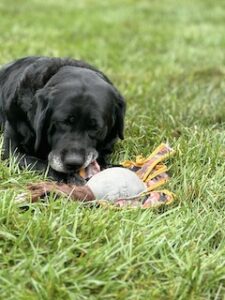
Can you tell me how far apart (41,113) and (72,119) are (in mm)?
215

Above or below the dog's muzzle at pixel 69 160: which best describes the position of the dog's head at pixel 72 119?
above

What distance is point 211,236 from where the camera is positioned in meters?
3.66

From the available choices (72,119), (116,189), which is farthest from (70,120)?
(116,189)

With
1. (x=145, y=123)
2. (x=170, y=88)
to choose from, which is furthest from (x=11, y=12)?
(x=145, y=123)

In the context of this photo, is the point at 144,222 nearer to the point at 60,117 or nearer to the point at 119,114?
the point at 60,117

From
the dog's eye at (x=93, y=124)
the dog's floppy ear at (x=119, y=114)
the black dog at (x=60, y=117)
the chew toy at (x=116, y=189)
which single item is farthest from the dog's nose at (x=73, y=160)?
the dog's floppy ear at (x=119, y=114)

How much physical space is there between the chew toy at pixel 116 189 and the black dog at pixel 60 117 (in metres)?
0.19

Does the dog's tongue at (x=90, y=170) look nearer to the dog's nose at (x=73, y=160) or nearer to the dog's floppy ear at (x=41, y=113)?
the dog's nose at (x=73, y=160)

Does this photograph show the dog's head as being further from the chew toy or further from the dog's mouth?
the chew toy

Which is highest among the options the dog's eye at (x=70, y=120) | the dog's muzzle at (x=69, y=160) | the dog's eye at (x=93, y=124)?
the dog's eye at (x=70, y=120)

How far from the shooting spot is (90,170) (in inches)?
174

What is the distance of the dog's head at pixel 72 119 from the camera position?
13.9ft

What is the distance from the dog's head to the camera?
167 inches

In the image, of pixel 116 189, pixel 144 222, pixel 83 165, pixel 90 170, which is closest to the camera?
pixel 144 222
